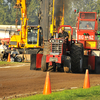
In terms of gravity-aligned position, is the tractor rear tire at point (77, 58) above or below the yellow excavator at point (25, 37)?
below

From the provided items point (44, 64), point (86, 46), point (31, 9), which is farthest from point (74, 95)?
point (31, 9)

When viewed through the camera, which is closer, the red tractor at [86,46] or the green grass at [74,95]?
the green grass at [74,95]

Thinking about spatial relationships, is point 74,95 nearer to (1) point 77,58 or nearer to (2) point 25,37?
(1) point 77,58

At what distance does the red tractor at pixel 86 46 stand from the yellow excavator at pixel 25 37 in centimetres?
593

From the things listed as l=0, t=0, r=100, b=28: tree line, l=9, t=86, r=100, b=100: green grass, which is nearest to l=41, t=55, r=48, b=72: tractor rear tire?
l=9, t=86, r=100, b=100: green grass

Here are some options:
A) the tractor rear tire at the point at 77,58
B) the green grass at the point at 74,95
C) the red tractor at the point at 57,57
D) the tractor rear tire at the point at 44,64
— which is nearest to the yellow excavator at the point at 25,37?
the tractor rear tire at the point at 77,58

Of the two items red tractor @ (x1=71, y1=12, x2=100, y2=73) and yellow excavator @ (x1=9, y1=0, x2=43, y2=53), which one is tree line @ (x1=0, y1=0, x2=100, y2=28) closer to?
yellow excavator @ (x1=9, y1=0, x2=43, y2=53)

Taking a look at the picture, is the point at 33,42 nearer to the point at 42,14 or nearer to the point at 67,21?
the point at 42,14

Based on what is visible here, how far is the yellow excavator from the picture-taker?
91.2ft

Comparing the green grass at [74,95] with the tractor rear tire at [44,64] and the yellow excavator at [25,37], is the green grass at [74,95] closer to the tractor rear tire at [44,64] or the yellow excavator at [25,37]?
the tractor rear tire at [44,64]

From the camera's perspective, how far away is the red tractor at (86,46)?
15773 mm

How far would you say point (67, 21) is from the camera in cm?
9500

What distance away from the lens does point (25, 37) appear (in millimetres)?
29516

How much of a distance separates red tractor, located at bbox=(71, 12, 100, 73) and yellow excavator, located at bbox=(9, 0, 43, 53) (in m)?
5.93
